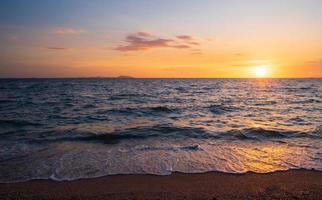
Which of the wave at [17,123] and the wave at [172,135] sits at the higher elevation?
the wave at [172,135]

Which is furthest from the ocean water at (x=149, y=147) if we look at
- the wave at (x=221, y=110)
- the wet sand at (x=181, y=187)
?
the wave at (x=221, y=110)

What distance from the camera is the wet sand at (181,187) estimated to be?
535 cm

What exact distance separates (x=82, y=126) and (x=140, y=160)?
23.5 ft

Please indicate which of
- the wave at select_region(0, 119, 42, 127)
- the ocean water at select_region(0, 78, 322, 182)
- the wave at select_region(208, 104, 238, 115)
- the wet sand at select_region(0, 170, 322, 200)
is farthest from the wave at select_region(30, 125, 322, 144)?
the wave at select_region(208, 104, 238, 115)

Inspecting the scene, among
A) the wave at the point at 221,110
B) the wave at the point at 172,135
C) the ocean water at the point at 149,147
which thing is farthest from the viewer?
the wave at the point at 221,110

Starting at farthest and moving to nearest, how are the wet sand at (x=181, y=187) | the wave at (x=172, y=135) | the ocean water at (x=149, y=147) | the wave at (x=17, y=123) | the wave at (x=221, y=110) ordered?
the wave at (x=221, y=110) < the wave at (x=17, y=123) < the wave at (x=172, y=135) < the ocean water at (x=149, y=147) < the wet sand at (x=181, y=187)

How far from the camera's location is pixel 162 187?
586 centimetres

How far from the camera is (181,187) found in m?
5.82

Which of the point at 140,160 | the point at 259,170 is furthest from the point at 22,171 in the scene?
the point at 259,170

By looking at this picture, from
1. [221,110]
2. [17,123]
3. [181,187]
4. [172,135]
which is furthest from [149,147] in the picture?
[221,110]

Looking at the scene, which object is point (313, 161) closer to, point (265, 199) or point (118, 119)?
point (265, 199)

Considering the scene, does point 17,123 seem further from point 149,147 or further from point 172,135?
point 149,147

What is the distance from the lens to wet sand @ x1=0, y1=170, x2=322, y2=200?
17.5 feet

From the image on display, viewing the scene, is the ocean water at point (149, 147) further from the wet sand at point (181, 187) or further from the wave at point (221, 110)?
the wave at point (221, 110)
